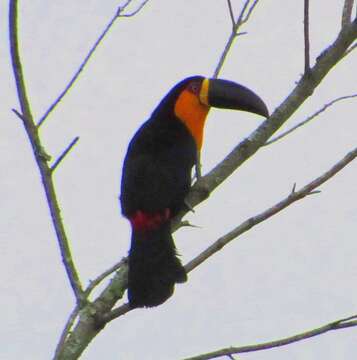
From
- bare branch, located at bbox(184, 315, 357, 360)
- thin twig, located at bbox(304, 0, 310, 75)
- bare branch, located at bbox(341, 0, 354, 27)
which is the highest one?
bare branch, located at bbox(341, 0, 354, 27)

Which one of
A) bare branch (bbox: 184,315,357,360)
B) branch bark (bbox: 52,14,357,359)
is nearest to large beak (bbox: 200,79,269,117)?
branch bark (bbox: 52,14,357,359)

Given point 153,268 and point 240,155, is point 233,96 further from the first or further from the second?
point 153,268

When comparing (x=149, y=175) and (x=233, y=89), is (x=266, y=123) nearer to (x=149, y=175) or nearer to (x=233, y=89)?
(x=149, y=175)

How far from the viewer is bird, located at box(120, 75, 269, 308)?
13.3ft

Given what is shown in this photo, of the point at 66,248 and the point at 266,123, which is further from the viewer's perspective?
the point at 266,123

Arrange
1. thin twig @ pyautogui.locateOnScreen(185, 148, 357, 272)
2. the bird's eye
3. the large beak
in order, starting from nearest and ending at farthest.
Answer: thin twig @ pyautogui.locateOnScreen(185, 148, 357, 272) → the large beak → the bird's eye

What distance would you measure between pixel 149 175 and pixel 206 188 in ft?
2.22

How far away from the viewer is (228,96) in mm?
5391

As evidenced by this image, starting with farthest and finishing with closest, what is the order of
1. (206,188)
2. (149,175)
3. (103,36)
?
1. (149,175)
2. (206,188)
3. (103,36)

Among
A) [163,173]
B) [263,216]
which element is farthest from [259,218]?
[163,173]

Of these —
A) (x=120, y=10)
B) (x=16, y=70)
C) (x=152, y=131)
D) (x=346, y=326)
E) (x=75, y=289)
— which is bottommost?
(x=346, y=326)

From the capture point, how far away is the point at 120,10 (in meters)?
3.82

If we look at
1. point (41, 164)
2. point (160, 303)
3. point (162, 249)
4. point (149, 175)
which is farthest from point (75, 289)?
point (149, 175)

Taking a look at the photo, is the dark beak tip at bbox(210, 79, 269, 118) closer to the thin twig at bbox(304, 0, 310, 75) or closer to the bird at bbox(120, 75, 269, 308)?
the bird at bbox(120, 75, 269, 308)
